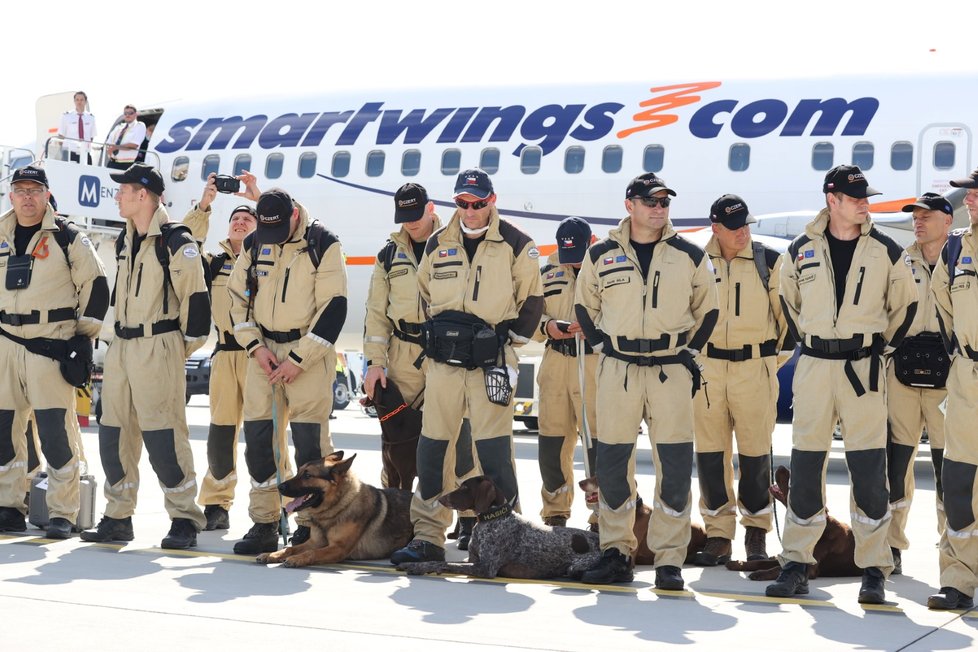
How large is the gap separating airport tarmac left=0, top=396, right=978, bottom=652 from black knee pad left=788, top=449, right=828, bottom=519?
0.43 meters

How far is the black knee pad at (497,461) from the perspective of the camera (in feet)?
23.0

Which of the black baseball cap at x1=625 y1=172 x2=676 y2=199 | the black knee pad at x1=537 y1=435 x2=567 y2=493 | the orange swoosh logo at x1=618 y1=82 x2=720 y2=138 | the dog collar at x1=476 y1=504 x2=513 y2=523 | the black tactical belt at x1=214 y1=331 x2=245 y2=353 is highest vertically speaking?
the orange swoosh logo at x1=618 y1=82 x2=720 y2=138

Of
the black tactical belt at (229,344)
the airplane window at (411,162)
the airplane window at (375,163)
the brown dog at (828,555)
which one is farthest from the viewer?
the airplane window at (375,163)

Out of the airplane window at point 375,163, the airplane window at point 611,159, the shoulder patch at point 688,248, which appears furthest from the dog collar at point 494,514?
the airplane window at point 375,163

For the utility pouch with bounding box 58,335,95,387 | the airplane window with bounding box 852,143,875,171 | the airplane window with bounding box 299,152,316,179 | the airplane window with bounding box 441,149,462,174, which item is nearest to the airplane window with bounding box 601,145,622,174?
the airplane window with bounding box 441,149,462,174

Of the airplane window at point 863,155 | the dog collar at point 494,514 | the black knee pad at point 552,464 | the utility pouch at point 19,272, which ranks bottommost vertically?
the dog collar at point 494,514

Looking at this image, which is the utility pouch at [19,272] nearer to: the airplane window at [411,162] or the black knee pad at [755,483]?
the black knee pad at [755,483]

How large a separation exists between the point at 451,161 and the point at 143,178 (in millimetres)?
8268

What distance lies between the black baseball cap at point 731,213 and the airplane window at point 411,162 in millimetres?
8938

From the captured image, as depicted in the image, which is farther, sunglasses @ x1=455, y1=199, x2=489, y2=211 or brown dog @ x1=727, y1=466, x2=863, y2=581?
sunglasses @ x1=455, y1=199, x2=489, y2=211

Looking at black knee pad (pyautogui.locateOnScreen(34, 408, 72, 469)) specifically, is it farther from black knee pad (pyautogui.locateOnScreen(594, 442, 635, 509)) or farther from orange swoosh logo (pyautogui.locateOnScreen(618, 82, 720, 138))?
orange swoosh logo (pyautogui.locateOnScreen(618, 82, 720, 138))

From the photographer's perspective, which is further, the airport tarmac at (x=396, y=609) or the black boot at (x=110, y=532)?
the black boot at (x=110, y=532)

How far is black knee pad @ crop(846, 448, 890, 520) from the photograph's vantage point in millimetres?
6219

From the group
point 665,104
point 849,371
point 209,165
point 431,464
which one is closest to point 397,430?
point 431,464
